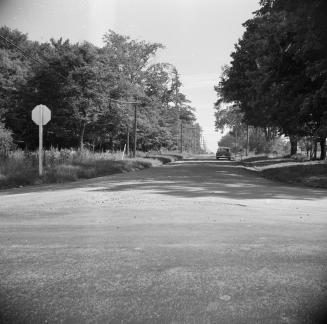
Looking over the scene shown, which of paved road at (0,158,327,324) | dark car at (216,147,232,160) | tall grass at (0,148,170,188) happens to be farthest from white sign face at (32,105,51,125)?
dark car at (216,147,232,160)

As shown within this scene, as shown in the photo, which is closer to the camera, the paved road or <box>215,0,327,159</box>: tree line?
the paved road

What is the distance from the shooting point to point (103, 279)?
427 cm

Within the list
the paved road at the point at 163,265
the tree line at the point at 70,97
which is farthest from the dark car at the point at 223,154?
the paved road at the point at 163,265

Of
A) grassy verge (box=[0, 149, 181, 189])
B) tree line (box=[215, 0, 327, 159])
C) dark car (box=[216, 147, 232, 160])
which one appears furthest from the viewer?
dark car (box=[216, 147, 232, 160])

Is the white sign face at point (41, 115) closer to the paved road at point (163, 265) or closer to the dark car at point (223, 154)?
the paved road at point (163, 265)

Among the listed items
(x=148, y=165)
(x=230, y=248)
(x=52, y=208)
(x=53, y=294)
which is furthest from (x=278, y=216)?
(x=148, y=165)

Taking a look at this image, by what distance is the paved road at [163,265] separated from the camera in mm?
3525

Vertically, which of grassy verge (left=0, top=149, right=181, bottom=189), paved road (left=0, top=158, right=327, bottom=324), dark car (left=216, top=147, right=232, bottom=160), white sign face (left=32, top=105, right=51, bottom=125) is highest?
white sign face (left=32, top=105, right=51, bottom=125)

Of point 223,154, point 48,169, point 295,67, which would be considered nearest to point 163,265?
point 48,169

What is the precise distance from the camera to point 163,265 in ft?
15.6

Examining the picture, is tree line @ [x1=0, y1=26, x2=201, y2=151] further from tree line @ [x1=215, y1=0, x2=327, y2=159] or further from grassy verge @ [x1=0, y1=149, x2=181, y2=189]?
tree line @ [x1=215, y1=0, x2=327, y2=159]

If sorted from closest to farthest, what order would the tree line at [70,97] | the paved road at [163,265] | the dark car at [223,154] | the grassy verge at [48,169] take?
the paved road at [163,265] < the grassy verge at [48,169] < the tree line at [70,97] < the dark car at [223,154]

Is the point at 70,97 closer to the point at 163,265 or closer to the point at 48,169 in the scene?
the point at 48,169

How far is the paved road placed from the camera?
11.6ft
